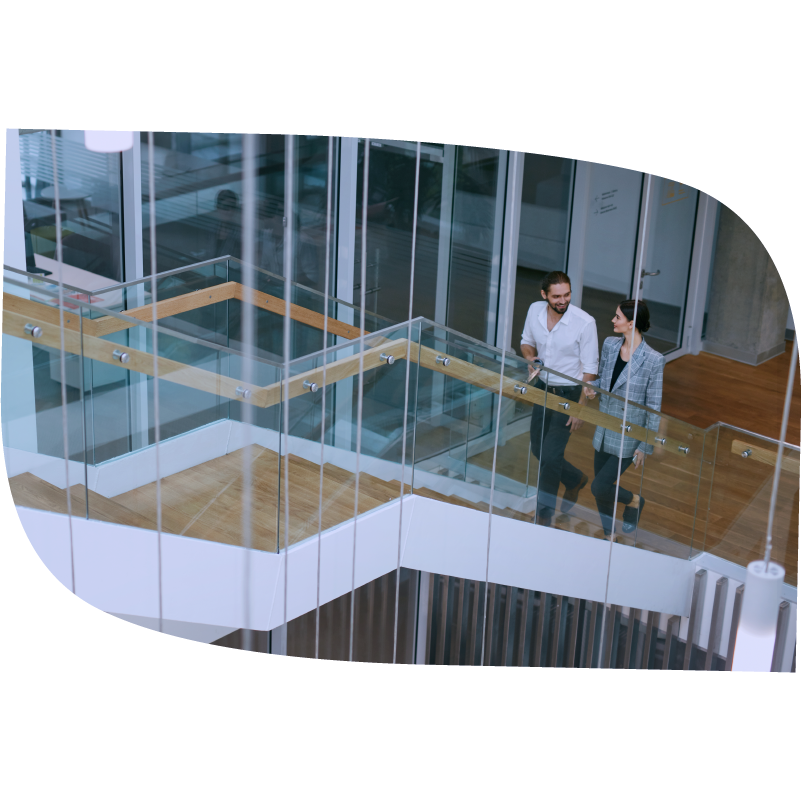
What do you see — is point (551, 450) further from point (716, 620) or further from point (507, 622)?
point (507, 622)

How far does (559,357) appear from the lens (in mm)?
3998

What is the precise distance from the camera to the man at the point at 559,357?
3947 mm

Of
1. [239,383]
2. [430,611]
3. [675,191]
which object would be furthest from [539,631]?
[675,191]

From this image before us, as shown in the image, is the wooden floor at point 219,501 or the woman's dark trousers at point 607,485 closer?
the wooden floor at point 219,501

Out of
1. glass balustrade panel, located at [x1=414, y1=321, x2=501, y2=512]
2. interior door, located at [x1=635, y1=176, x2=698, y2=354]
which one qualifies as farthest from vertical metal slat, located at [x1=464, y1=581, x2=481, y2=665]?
interior door, located at [x1=635, y1=176, x2=698, y2=354]

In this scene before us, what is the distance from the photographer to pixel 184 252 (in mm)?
3992

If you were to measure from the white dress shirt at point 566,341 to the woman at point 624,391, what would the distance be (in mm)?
94

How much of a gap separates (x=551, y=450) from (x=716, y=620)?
2.87ft

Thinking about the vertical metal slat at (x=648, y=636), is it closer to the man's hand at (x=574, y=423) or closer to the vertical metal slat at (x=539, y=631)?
the vertical metal slat at (x=539, y=631)

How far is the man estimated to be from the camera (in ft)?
13.0

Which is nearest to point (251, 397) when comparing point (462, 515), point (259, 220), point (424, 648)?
point (259, 220)

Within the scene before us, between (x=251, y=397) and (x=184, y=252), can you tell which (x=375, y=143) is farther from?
(x=184, y=252)

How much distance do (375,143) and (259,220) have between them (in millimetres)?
416

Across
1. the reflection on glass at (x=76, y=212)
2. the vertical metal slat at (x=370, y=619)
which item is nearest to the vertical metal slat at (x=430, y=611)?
the vertical metal slat at (x=370, y=619)
